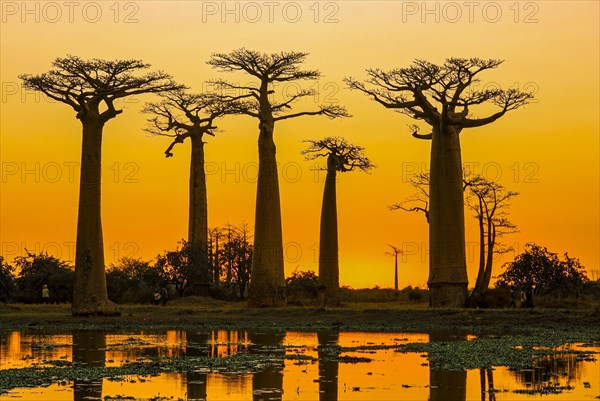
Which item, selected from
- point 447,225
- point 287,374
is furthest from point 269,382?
point 447,225

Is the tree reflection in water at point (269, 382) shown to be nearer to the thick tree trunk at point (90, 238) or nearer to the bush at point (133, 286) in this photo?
the thick tree trunk at point (90, 238)

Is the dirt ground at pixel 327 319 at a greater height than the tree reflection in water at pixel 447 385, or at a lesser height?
greater

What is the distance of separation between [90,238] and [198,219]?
19.3m

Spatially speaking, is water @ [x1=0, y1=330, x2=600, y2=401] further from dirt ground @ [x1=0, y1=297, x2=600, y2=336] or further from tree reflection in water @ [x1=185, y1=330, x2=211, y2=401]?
dirt ground @ [x1=0, y1=297, x2=600, y2=336]

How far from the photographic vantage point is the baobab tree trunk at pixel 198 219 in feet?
199

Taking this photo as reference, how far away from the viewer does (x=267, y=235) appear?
50156mm

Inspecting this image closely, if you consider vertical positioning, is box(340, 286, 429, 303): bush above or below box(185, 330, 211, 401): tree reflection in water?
above

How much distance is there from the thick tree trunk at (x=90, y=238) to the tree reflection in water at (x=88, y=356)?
23.7 feet

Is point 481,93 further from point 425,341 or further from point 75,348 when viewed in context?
point 75,348

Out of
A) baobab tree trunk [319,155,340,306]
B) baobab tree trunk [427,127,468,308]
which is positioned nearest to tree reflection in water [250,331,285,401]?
baobab tree trunk [427,127,468,308]

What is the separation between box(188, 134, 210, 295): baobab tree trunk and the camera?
60719 millimetres

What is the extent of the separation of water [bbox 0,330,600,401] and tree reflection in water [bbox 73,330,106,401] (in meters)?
0.02

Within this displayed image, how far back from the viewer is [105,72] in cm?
4341

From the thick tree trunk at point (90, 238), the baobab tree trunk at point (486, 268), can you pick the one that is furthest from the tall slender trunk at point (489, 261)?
the thick tree trunk at point (90, 238)
